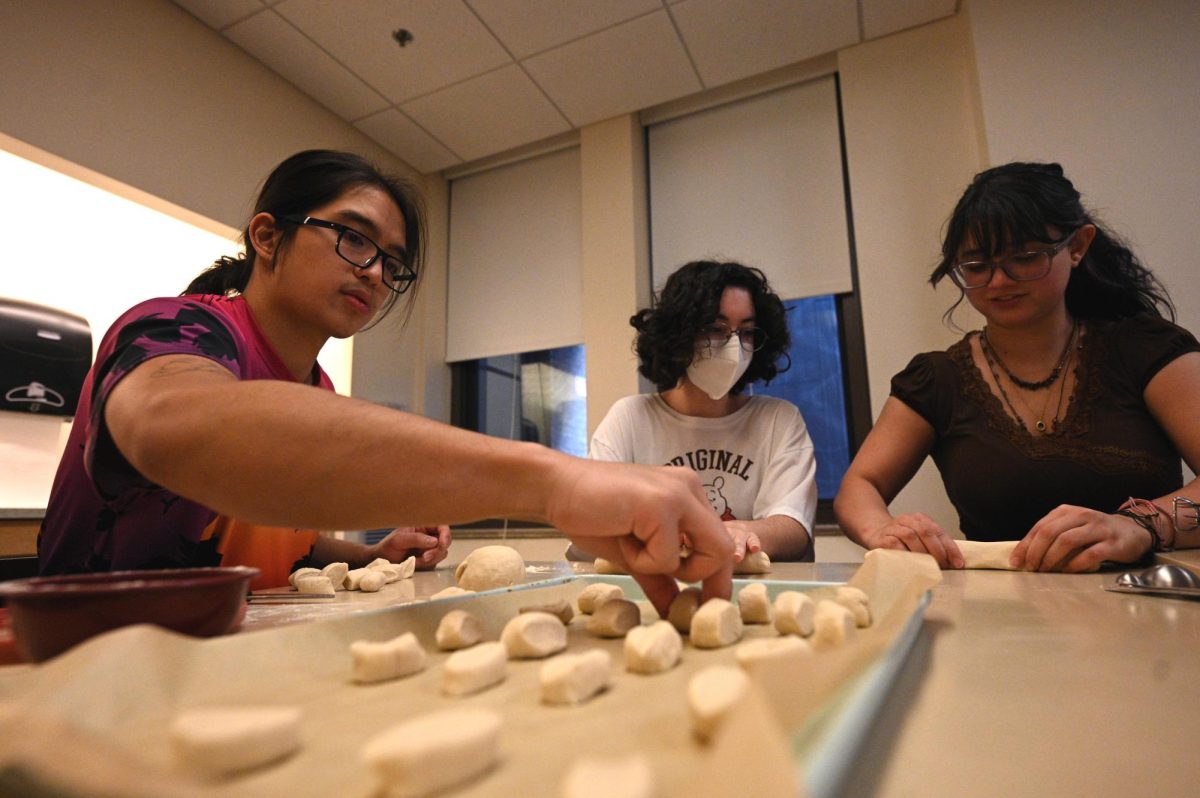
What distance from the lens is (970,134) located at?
269 centimetres

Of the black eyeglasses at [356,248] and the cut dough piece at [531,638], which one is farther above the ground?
the black eyeglasses at [356,248]

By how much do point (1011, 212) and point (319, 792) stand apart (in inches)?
58.0

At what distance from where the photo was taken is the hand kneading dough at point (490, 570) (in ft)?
3.11

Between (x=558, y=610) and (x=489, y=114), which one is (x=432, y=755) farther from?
(x=489, y=114)

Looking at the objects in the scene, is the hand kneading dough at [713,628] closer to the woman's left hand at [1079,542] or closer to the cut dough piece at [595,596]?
the cut dough piece at [595,596]

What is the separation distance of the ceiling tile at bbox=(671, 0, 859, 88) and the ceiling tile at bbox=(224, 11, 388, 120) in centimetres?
159

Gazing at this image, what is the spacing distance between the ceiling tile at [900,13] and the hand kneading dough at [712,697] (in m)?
3.06

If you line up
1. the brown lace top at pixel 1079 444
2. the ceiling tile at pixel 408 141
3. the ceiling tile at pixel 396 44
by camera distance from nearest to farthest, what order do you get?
the brown lace top at pixel 1079 444 < the ceiling tile at pixel 396 44 < the ceiling tile at pixel 408 141

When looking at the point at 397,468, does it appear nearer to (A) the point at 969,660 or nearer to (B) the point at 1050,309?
(A) the point at 969,660

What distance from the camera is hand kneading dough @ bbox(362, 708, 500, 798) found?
0.27 metres

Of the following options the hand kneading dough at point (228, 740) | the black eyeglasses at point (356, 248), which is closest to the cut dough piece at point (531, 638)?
the hand kneading dough at point (228, 740)

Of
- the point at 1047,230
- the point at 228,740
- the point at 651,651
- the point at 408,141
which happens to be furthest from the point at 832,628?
the point at 408,141

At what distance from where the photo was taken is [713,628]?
21.4 inches

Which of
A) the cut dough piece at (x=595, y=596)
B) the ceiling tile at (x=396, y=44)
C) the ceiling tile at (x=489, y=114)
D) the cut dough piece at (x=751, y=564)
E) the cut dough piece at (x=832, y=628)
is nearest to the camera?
the cut dough piece at (x=832, y=628)
